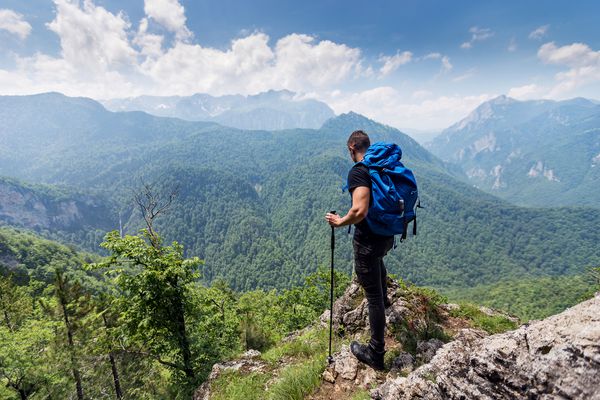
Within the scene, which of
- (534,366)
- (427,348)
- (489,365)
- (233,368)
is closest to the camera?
(534,366)

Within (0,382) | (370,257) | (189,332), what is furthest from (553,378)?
(0,382)

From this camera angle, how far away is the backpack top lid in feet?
15.4

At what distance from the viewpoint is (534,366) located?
2693 mm

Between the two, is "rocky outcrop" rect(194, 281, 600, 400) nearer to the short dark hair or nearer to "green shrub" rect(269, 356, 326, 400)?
"green shrub" rect(269, 356, 326, 400)

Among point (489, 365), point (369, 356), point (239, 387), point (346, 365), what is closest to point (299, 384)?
point (346, 365)

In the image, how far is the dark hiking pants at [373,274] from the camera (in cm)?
484

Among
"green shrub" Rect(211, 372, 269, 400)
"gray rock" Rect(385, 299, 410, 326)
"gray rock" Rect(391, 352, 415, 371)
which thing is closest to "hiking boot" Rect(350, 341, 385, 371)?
"gray rock" Rect(391, 352, 415, 371)

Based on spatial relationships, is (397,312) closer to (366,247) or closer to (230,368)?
(366,247)

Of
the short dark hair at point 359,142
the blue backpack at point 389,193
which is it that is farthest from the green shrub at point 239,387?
the short dark hair at point 359,142

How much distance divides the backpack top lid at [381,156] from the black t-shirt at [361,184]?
0.16m

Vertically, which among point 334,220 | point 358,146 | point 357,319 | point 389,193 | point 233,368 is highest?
point 358,146

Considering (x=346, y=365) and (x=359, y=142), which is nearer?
(x=359, y=142)

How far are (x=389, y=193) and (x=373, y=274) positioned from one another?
1.42 metres

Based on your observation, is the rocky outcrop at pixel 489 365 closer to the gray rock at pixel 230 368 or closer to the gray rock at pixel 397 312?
the gray rock at pixel 397 312
